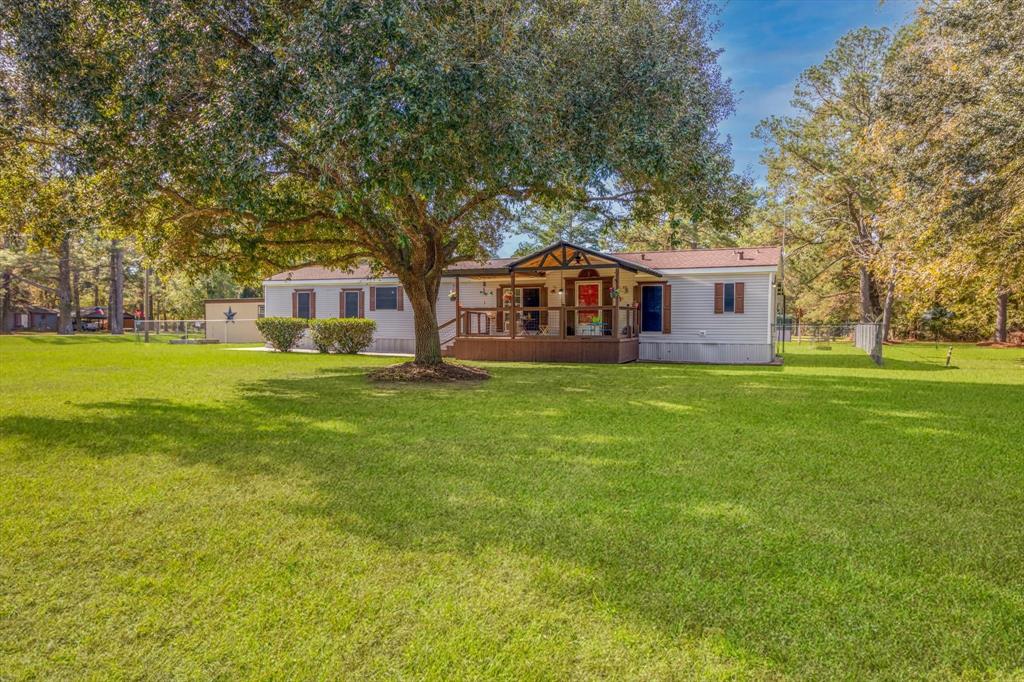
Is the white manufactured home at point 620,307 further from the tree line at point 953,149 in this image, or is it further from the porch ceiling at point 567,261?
the tree line at point 953,149

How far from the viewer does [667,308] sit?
17781 mm

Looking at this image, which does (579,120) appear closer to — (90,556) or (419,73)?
(419,73)

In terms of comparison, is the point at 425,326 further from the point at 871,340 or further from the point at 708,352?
the point at 871,340

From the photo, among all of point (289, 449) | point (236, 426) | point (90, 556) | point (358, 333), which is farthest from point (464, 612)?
point (358, 333)

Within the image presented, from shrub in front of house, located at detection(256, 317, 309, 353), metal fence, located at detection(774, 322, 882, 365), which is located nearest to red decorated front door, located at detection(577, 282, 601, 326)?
shrub in front of house, located at detection(256, 317, 309, 353)

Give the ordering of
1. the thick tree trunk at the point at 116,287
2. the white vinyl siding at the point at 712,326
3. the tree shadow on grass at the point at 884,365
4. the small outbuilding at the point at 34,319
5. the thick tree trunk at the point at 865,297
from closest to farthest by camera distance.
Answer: the tree shadow on grass at the point at 884,365 < the white vinyl siding at the point at 712,326 < the thick tree trunk at the point at 865,297 < the thick tree trunk at the point at 116,287 < the small outbuilding at the point at 34,319

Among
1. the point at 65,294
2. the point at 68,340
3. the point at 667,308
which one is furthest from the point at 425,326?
the point at 65,294

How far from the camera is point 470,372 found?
41.4ft

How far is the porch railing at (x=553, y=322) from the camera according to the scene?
650 inches

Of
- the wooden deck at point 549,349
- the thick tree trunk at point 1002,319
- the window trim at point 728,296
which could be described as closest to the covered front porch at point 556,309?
A: the wooden deck at point 549,349

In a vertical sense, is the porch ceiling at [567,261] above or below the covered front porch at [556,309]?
above

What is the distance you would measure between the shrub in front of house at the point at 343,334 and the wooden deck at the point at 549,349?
4.05 metres

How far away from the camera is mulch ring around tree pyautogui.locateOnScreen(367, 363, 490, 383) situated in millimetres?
11797

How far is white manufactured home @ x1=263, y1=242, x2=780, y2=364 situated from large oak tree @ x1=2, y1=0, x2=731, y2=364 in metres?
7.24
